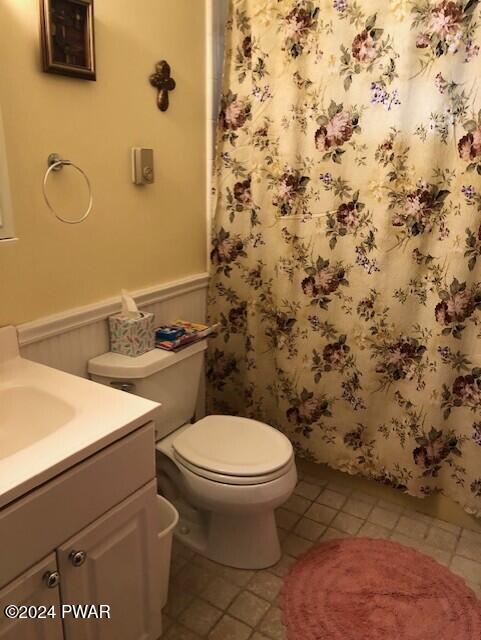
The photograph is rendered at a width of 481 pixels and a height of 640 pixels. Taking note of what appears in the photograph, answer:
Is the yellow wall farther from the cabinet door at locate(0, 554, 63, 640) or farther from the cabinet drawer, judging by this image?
the cabinet door at locate(0, 554, 63, 640)

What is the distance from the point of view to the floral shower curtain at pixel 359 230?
158 cm

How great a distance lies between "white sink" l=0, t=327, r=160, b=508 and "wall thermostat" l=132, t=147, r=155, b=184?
659 millimetres

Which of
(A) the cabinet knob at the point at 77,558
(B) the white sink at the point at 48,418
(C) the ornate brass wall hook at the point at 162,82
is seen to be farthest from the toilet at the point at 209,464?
(C) the ornate brass wall hook at the point at 162,82

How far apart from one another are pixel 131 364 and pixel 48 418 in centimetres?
41

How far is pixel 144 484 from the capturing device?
3.91ft

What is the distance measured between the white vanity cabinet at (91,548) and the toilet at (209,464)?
1.08 feet

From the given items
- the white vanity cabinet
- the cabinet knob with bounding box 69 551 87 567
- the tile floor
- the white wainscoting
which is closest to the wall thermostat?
the white wainscoting

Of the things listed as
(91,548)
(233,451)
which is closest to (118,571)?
(91,548)

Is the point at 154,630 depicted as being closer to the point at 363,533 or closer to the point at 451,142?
the point at 363,533

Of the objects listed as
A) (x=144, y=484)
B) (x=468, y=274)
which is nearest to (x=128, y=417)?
(x=144, y=484)

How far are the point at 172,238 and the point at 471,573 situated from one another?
1593 mm

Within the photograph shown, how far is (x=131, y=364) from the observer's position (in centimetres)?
159

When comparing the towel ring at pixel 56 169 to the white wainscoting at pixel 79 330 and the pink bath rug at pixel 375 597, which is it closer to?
the white wainscoting at pixel 79 330

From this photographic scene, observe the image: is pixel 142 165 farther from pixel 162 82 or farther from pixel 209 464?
pixel 209 464
